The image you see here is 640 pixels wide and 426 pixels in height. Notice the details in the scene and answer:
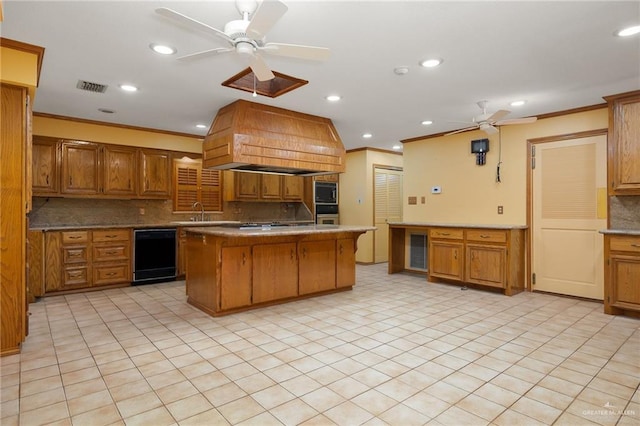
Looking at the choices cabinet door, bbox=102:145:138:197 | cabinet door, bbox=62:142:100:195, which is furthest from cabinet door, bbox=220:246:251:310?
cabinet door, bbox=62:142:100:195

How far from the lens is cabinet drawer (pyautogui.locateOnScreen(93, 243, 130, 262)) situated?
5.08m

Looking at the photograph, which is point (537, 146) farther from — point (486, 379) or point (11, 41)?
point (11, 41)

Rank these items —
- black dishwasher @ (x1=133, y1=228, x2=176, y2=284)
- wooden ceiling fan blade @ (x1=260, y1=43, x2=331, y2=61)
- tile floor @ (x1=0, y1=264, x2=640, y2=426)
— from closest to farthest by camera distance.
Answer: tile floor @ (x1=0, y1=264, x2=640, y2=426) → wooden ceiling fan blade @ (x1=260, y1=43, x2=331, y2=61) → black dishwasher @ (x1=133, y1=228, x2=176, y2=284)

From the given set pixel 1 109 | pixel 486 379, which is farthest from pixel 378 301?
pixel 1 109

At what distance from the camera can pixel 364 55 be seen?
3029 mm

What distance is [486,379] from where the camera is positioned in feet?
7.95

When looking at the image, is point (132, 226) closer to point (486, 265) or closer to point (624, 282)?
point (486, 265)

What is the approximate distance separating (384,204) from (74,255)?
567 cm

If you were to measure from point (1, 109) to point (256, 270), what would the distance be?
2.67 meters

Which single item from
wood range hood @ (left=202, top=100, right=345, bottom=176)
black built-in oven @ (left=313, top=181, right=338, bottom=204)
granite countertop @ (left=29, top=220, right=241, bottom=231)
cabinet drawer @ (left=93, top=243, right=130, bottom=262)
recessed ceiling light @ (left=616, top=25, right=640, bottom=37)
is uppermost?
recessed ceiling light @ (left=616, top=25, right=640, bottom=37)

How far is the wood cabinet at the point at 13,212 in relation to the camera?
2.77 metres

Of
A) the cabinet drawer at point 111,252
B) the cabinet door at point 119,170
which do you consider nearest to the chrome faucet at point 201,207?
the cabinet door at point 119,170

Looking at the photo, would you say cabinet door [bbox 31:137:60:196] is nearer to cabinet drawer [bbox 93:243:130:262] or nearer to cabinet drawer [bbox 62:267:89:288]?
cabinet drawer [bbox 93:243:130:262]

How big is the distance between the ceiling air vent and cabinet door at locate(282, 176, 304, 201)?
3.76m
